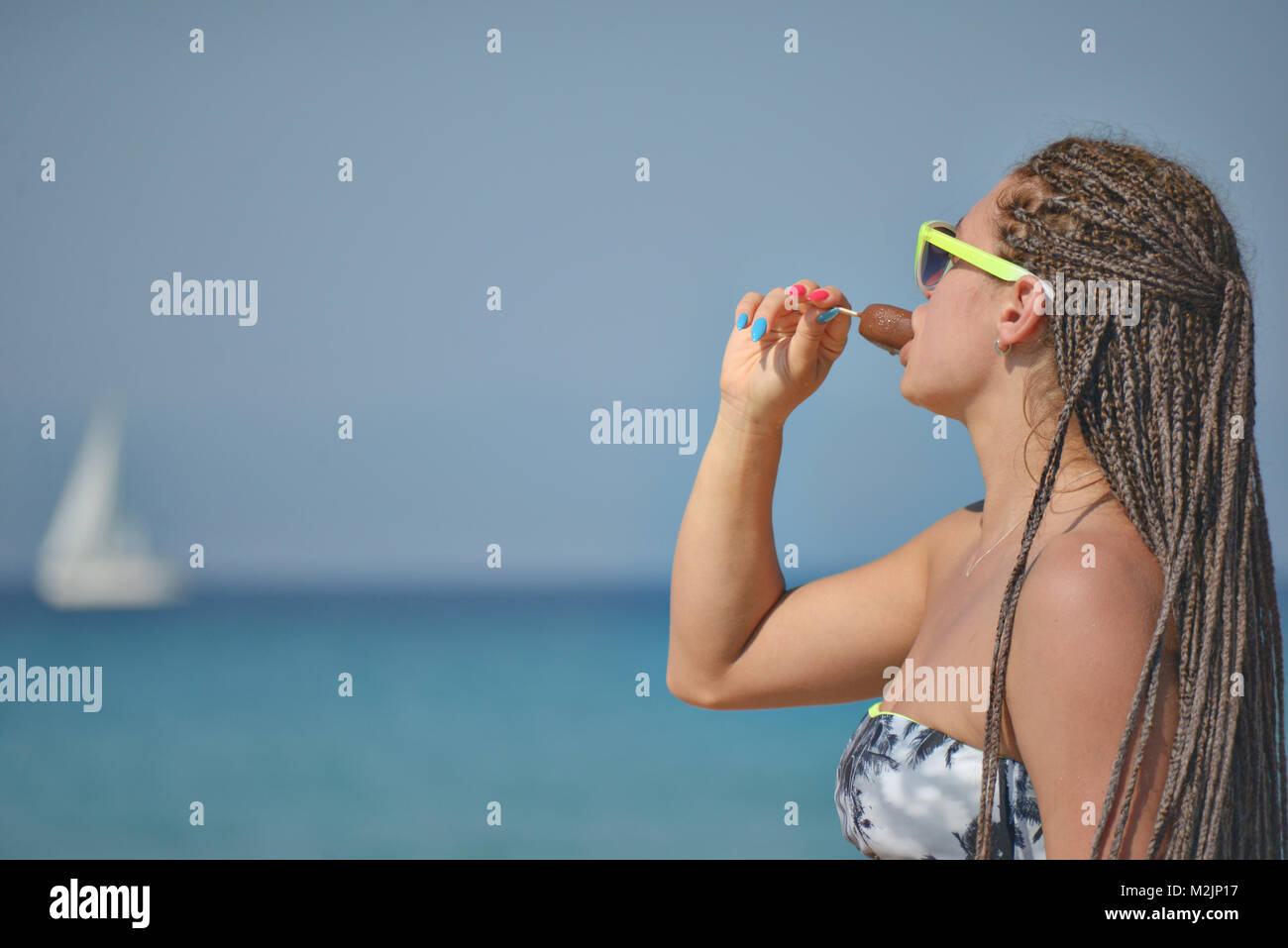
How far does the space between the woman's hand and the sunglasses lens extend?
0.14 metres

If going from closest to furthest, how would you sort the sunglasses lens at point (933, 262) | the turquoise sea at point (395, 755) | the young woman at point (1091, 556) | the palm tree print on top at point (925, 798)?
the young woman at point (1091, 556)
the palm tree print on top at point (925, 798)
the sunglasses lens at point (933, 262)
the turquoise sea at point (395, 755)

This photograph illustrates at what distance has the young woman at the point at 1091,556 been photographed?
110cm

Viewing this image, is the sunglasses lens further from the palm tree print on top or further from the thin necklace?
the palm tree print on top

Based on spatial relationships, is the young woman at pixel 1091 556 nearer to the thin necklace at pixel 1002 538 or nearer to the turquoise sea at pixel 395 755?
the thin necklace at pixel 1002 538

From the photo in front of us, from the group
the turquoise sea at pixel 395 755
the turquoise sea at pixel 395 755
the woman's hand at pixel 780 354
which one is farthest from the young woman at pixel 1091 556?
the turquoise sea at pixel 395 755

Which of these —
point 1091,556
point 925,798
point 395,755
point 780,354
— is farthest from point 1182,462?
point 395,755

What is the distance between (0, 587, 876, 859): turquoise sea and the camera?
19.5 feet

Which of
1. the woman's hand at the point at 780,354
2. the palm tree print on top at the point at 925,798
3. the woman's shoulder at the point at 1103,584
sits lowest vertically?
the palm tree print on top at the point at 925,798

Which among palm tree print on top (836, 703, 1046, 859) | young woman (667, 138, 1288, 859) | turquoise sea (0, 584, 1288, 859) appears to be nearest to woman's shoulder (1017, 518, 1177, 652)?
young woman (667, 138, 1288, 859)

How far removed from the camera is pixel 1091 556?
1155 millimetres

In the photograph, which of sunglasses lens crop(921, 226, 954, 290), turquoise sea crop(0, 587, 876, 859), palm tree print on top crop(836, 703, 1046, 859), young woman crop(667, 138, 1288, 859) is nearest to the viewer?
young woman crop(667, 138, 1288, 859)

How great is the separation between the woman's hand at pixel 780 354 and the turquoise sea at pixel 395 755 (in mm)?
745

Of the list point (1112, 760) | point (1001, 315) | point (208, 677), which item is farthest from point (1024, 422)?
point (208, 677)
